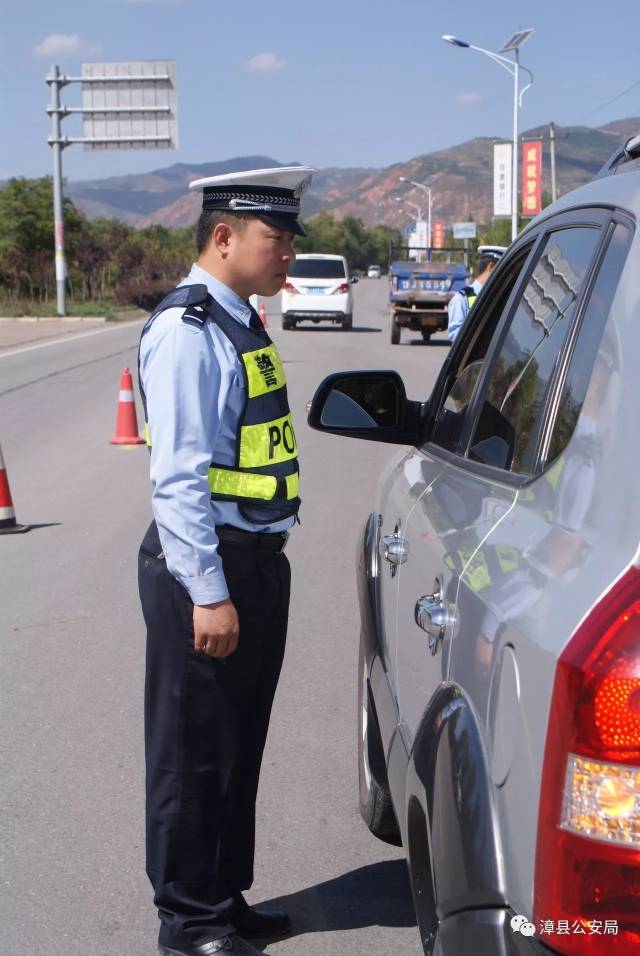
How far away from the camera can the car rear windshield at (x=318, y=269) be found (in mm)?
34250

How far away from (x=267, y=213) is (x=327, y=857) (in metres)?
1.96

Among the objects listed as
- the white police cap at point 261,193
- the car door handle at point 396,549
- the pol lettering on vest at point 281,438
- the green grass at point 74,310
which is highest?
the white police cap at point 261,193

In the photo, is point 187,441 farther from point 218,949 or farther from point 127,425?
point 127,425

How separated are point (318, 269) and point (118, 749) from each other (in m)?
30.6

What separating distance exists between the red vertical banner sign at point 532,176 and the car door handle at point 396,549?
49275mm

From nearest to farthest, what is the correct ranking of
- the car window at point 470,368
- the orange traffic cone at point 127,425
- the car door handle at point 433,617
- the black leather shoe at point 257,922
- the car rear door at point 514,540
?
the car rear door at point 514,540 < the car door handle at point 433,617 < the car window at point 470,368 < the black leather shoe at point 257,922 < the orange traffic cone at point 127,425

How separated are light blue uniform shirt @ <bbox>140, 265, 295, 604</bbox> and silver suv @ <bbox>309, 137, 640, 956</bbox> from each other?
0.47 metres

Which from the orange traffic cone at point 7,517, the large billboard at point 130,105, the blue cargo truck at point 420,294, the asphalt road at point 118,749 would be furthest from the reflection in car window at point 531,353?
the large billboard at point 130,105

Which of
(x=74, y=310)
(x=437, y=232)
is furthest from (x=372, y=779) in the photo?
(x=437, y=232)

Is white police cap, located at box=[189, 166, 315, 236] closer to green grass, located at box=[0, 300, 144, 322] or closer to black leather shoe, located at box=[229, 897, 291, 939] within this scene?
black leather shoe, located at box=[229, 897, 291, 939]

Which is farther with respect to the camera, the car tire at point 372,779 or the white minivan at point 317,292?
the white minivan at point 317,292

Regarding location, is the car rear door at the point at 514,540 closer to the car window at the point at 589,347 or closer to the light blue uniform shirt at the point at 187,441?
the car window at the point at 589,347

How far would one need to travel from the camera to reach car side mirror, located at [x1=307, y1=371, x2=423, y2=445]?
328cm

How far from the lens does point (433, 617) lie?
227 cm
